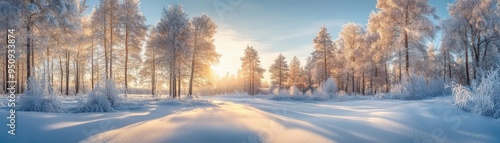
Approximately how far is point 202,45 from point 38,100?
15656mm

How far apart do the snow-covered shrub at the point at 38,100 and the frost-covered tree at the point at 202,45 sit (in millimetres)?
14184

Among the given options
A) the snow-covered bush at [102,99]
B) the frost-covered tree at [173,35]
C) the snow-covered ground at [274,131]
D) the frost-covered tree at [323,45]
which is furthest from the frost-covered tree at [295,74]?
the snow-covered ground at [274,131]

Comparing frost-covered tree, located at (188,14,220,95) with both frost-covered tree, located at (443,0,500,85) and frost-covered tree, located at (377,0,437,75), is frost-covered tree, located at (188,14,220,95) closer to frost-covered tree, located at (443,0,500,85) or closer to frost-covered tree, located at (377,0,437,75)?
frost-covered tree, located at (377,0,437,75)

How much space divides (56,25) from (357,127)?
14.2 m

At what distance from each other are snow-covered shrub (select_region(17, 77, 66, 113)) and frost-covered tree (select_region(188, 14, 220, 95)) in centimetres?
1418

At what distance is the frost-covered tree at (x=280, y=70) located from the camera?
4581cm

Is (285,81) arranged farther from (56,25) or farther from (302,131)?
(302,131)

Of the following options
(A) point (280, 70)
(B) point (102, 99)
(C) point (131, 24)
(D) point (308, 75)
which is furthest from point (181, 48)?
(D) point (308, 75)

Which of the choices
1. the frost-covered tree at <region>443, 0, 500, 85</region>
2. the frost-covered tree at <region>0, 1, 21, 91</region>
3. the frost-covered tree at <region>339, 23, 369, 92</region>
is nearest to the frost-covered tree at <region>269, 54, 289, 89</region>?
the frost-covered tree at <region>339, 23, 369, 92</region>

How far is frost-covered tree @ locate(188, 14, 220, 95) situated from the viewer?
21.5m

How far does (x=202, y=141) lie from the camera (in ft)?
9.96

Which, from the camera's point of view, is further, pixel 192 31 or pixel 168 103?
pixel 192 31

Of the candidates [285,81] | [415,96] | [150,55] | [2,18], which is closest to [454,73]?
[285,81]

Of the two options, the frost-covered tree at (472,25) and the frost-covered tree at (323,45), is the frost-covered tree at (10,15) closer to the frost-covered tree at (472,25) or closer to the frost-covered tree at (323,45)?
the frost-covered tree at (472,25)
